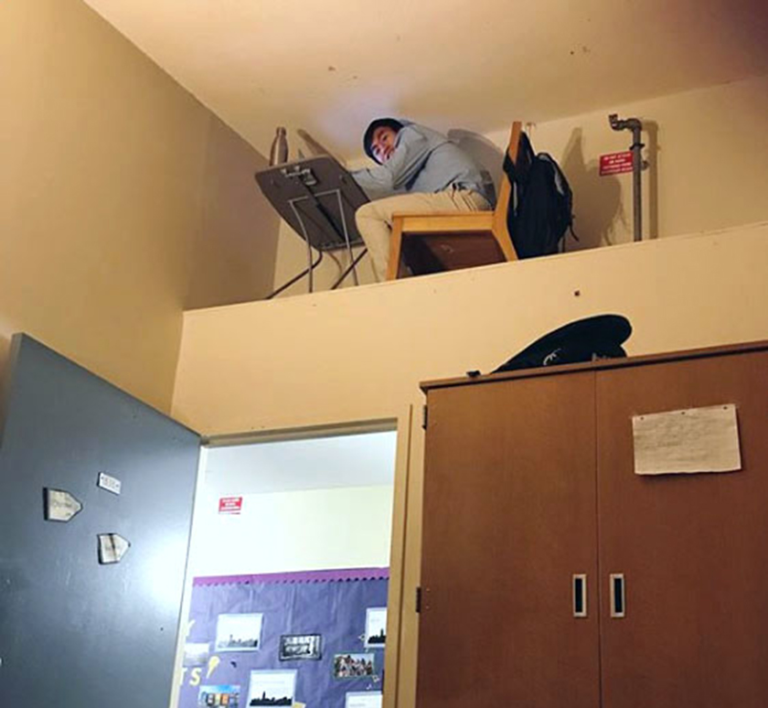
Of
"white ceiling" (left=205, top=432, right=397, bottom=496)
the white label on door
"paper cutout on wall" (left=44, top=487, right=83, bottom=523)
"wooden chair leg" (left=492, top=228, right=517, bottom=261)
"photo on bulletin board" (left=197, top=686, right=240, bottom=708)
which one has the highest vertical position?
"wooden chair leg" (left=492, top=228, right=517, bottom=261)

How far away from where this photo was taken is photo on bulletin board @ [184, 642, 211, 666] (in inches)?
191

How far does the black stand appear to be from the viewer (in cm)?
393

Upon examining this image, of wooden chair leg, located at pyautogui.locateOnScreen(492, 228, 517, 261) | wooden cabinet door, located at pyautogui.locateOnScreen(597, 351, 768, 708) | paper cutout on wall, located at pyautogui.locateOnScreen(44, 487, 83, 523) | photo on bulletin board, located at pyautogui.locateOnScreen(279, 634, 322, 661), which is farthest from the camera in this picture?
photo on bulletin board, located at pyautogui.locateOnScreen(279, 634, 322, 661)

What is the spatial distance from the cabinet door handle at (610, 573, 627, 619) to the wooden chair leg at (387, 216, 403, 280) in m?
1.59

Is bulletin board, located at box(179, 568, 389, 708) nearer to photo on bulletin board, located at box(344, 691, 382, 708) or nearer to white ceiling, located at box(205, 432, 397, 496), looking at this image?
photo on bulletin board, located at box(344, 691, 382, 708)

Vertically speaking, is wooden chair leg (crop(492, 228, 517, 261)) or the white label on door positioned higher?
wooden chair leg (crop(492, 228, 517, 261))

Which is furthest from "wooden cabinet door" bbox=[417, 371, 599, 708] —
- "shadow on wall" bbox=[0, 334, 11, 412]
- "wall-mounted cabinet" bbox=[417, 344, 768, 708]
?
"shadow on wall" bbox=[0, 334, 11, 412]

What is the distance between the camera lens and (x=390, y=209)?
3.74 meters

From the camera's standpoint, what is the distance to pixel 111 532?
3037mm

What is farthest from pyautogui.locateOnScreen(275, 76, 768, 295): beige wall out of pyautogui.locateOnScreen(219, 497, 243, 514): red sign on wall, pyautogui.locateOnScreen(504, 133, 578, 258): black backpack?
pyautogui.locateOnScreen(219, 497, 243, 514): red sign on wall

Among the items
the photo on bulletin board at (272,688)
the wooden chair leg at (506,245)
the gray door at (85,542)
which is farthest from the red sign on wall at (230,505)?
the wooden chair leg at (506,245)

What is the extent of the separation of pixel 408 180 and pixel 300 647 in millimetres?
2118

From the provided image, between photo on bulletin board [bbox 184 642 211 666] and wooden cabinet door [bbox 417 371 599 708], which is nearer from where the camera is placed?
wooden cabinet door [bbox 417 371 599 708]

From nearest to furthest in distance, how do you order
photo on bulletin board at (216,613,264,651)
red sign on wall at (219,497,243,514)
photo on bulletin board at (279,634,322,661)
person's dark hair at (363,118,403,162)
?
person's dark hair at (363,118,403,162)
photo on bulletin board at (279,634,322,661)
photo on bulletin board at (216,613,264,651)
red sign on wall at (219,497,243,514)
